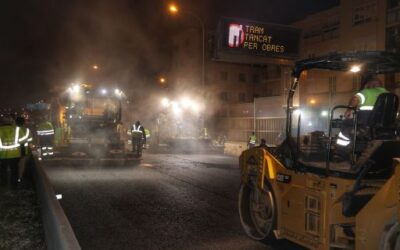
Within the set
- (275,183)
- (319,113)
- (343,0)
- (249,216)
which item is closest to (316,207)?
(275,183)

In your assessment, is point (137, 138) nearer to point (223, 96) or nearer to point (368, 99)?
point (368, 99)

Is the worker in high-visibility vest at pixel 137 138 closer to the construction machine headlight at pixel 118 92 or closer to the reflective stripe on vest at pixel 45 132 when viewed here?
the construction machine headlight at pixel 118 92

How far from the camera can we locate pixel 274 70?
46688mm

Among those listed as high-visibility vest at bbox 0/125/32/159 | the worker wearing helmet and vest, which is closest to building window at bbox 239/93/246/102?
high-visibility vest at bbox 0/125/32/159

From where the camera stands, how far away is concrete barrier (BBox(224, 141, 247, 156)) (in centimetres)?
2423

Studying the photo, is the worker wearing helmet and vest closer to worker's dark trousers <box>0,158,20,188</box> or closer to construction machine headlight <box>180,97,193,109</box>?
worker's dark trousers <box>0,158,20,188</box>

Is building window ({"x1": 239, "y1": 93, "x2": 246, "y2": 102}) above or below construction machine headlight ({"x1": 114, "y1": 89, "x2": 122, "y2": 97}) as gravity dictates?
above

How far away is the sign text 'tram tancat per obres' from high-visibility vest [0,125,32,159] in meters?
11.3

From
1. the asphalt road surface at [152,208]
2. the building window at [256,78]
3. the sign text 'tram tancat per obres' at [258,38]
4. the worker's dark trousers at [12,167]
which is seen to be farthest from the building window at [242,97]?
the worker's dark trousers at [12,167]

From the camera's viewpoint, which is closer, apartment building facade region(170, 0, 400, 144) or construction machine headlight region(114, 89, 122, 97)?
construction machine headlight region(114, 89, 122, 97)

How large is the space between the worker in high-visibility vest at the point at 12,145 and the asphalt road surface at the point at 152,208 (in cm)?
117

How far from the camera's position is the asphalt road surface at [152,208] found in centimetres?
616

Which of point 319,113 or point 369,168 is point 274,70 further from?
point 369,168

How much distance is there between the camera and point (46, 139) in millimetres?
15508
